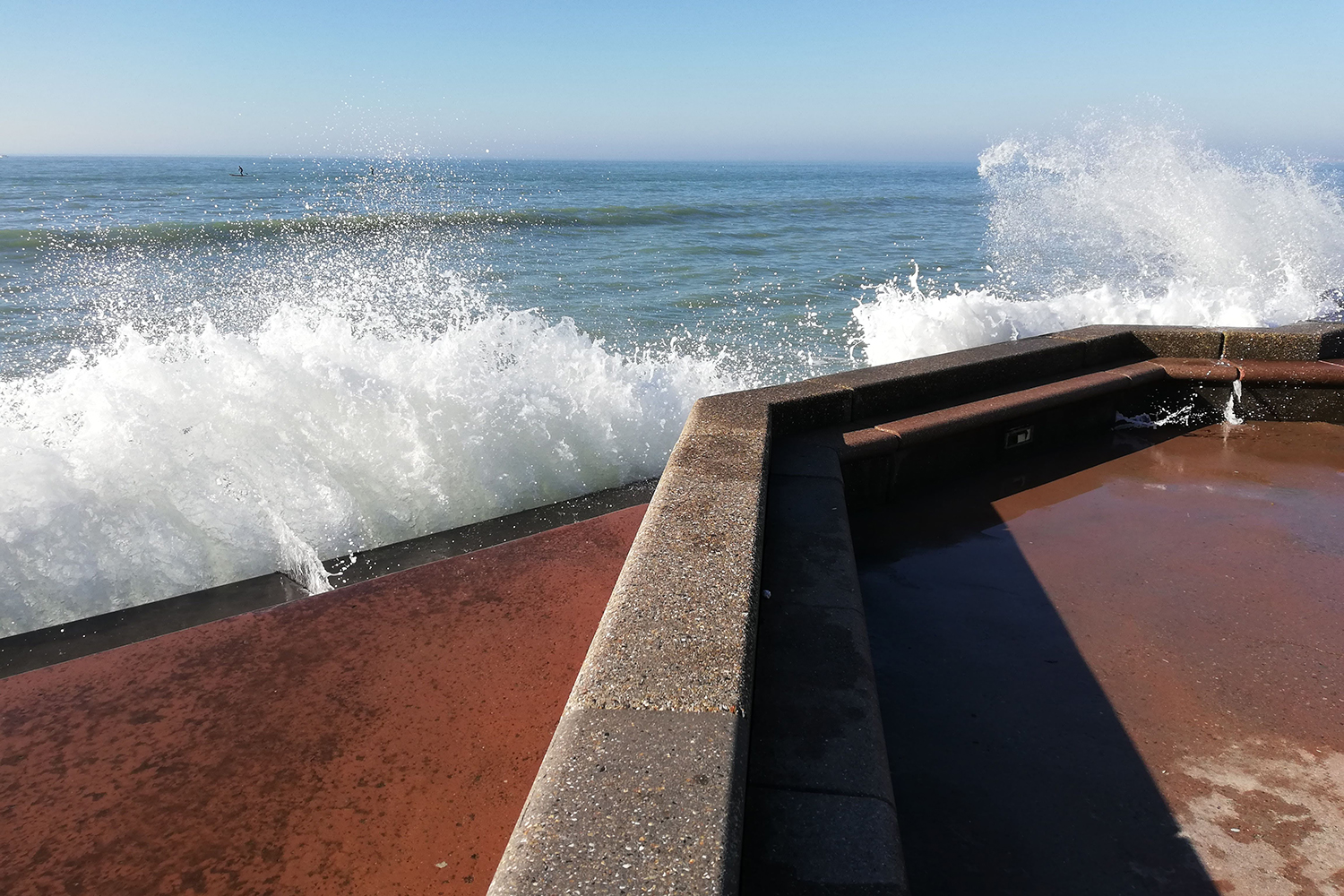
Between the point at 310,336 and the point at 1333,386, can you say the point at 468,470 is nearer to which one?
the point at 310,336

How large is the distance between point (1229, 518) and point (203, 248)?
20.7 metres

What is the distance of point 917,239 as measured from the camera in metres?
20.8

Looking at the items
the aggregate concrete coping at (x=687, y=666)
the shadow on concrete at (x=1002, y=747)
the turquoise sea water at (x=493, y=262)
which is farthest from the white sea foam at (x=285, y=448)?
the turquoise sea water at (x=493, y=262)

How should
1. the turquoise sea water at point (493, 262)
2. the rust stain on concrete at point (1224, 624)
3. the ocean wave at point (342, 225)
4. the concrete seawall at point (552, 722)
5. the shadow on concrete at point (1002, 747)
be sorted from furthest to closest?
the ocean wave at point (342, 225) < the turquoise sea water at point (493, 262) < the rust stain on concrete at point (1224, 624) < the shadow on concrete at point (1002, 747) < the concrete seawall at point (552, 722)

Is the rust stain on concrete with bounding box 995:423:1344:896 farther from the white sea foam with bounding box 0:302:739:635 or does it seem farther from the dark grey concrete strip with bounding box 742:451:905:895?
the white sea foam with bounding box 0:302:739:635

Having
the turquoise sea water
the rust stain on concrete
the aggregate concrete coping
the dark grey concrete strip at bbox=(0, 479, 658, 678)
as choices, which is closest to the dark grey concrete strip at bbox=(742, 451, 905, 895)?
the aggregate concrete coping

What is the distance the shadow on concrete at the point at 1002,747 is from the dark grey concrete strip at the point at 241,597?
1.74 metres

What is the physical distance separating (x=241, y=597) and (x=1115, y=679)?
3.26 meters

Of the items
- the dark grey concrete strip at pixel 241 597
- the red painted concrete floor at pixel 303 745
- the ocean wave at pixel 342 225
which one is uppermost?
the ocean wave at pixel 342 225

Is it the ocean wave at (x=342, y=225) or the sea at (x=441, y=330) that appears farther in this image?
the ocean wave at (x=342, y=225)

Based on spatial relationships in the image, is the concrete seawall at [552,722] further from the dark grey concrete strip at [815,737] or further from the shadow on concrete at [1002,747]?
the shadow on concrete at [1002,747]

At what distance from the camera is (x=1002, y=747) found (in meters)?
2.15

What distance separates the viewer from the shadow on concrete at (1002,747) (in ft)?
5.88

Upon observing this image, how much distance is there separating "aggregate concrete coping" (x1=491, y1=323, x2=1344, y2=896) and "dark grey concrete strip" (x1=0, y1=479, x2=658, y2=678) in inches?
49.1
